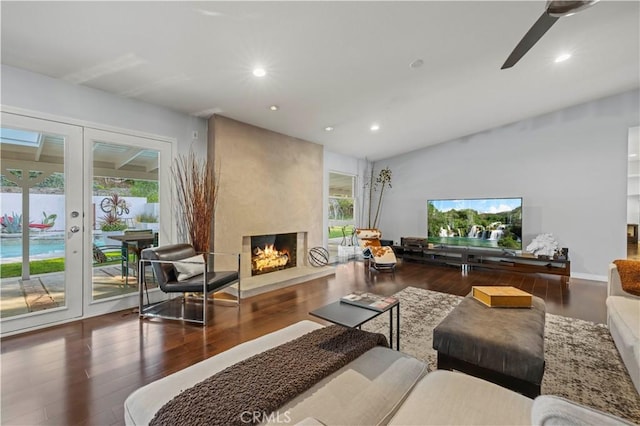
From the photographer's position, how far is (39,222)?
2.83 m

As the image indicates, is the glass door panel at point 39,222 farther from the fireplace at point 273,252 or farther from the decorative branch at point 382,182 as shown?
the decorative branch at point 382,182

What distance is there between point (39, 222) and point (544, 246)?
7.16m

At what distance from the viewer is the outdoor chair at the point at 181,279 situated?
9.95 ft

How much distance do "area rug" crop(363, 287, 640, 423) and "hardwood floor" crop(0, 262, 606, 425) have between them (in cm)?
65

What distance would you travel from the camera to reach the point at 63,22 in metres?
2.09

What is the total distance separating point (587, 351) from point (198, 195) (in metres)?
4.37

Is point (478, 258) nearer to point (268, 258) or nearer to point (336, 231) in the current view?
point (336, 231)

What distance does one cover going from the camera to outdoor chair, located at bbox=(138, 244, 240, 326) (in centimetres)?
303

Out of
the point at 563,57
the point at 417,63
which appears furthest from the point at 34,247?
the point at 563,57

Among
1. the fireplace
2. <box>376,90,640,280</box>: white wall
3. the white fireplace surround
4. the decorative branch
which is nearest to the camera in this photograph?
the white fireplace surround

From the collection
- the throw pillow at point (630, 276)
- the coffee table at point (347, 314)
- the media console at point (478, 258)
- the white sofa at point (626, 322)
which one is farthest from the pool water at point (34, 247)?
the media console at point (478, 258)

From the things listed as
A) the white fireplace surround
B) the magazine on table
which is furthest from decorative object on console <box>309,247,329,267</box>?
the magazine on table

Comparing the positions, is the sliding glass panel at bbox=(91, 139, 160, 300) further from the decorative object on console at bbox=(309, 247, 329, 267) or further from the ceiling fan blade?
the ceiling fan blade

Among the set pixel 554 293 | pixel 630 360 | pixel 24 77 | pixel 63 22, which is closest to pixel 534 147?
pixel 554 293
